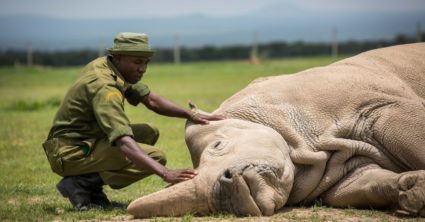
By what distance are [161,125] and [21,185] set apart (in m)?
6.47

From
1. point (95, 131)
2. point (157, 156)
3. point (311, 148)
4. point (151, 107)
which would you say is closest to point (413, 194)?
point (311, 148)

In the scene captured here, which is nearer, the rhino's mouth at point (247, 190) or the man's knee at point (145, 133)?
the rhino's mouth at point (247, 190)

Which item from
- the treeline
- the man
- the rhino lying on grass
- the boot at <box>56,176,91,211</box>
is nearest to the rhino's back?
the rhino lying on grass

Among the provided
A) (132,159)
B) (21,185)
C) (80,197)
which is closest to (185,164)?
(21,185)

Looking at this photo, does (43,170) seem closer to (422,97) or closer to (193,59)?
(422,97)

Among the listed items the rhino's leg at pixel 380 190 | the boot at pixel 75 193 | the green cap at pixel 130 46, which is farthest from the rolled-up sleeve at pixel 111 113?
the rhino's leg at pixel 380 190

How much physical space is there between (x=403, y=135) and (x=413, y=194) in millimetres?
817

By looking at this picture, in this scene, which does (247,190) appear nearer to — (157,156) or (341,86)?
(157,156)

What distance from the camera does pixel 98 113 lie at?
26.2 ft

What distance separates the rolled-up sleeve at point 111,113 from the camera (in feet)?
25.7

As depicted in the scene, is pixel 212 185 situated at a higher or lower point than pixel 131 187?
higher

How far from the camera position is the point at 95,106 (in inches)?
318

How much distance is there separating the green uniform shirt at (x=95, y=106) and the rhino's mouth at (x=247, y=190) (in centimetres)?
101

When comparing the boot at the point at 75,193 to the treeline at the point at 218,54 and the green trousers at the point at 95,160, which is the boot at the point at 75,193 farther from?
the treeline at the point at 218,54
